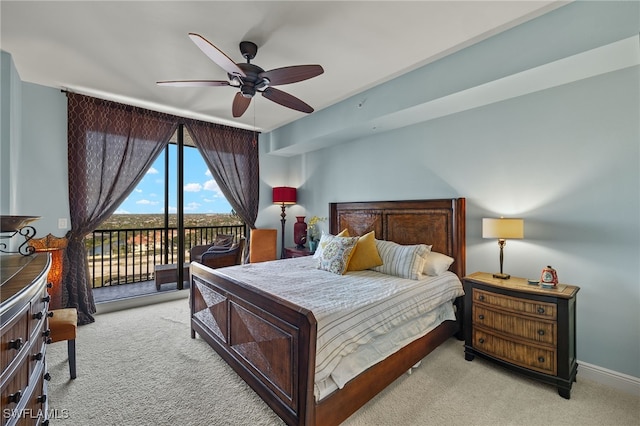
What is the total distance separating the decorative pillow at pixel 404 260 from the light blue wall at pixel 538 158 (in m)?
0.62

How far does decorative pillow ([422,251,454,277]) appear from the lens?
293 cm

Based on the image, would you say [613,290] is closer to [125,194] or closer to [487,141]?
[487,141]

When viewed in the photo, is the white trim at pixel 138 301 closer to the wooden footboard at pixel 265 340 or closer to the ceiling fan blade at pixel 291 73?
the wooden footboard at pixel 265 340

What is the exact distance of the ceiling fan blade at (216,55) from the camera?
1787 mm

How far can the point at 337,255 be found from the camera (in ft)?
10.3

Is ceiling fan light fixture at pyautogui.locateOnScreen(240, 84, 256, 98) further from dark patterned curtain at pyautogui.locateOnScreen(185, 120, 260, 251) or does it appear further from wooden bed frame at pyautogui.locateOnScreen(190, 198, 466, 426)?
dark patterned curtain at pyautogui.locateOnScreen(185, 120, 260, 251)

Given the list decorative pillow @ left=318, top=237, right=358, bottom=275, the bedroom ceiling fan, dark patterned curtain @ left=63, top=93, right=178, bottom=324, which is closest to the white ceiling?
the bedroom ceiling fan

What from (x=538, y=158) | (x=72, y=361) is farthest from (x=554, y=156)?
(x=72, y=361)

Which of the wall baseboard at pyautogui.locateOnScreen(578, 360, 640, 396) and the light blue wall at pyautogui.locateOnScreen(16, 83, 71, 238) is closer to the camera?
the wall baseboard at pyautogui.locateOnScreen(578, 360, 640, 396)

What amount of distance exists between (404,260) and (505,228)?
3.14 feet

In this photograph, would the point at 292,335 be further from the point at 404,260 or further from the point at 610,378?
the point at 610,378

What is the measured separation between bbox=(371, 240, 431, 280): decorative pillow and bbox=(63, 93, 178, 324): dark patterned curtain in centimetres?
353

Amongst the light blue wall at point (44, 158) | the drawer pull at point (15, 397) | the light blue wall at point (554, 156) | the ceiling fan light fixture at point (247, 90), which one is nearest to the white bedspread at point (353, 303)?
the light blue wall at point (554, 156)

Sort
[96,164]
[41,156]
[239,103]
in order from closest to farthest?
[239,103] → [41,156] → [96,164]
